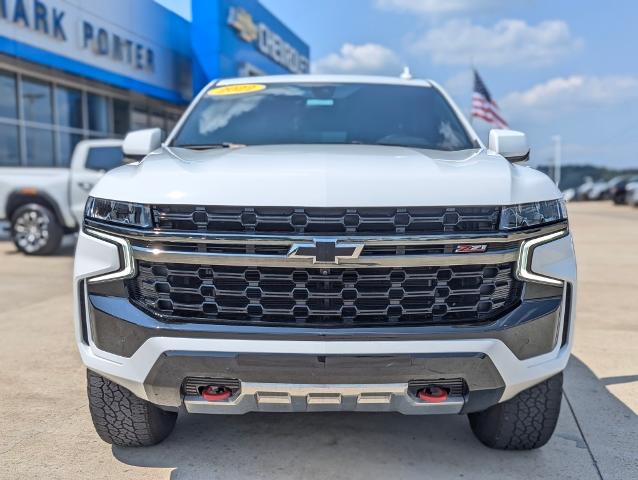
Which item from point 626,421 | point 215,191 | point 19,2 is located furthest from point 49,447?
point 19,2

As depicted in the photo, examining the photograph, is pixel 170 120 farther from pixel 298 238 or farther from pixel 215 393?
pixel 298 238

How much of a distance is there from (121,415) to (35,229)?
783cm

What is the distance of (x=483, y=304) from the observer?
234 centimetres

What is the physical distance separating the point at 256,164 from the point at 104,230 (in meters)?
0.64

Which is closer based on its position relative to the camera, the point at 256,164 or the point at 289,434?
the point at 256,164

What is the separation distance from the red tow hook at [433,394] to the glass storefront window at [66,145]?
17.5 meters

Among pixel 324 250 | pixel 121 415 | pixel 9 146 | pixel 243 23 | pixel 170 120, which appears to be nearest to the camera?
pixel 324 250

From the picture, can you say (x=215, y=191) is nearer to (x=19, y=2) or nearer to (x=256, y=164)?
(x=256, y=164)

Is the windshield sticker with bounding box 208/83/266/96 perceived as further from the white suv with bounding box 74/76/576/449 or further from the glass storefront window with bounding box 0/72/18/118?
the glass storefront window with bounding box 0/72/18/118

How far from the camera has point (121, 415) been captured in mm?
2695

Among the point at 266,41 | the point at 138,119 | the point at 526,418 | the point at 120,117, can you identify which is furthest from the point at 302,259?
the point at 266,41

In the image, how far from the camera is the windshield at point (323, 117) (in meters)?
3.54

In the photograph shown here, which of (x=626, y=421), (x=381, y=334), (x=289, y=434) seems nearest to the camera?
(x=381, y=334)

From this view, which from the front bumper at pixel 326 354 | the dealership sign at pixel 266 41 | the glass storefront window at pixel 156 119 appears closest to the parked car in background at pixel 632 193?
the dealership sign at pixel 266 41
